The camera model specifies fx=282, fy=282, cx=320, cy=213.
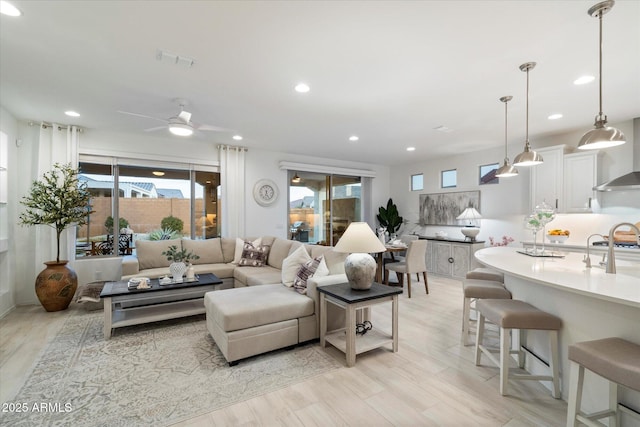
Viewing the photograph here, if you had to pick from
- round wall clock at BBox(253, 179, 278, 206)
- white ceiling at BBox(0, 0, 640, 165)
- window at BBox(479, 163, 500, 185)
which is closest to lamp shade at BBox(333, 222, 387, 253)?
white ceiling at BBox(0, 0, 640, 165)

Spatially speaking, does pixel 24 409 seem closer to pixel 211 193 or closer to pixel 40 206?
pixel 40 206

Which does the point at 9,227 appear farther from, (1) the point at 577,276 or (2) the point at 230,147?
(1) the point at 577,276

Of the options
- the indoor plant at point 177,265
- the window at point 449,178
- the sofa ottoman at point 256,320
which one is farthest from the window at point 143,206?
the window at point 449,178

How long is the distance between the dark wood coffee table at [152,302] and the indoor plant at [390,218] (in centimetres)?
481

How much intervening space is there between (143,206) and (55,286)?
170cm

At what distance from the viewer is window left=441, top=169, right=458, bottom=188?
6520 millimetres

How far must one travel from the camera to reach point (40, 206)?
12.6 ft

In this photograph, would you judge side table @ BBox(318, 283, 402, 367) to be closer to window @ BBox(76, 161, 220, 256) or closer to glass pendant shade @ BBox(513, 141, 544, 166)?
glass pendant shade @ BBox(513, 141, 544, 166)

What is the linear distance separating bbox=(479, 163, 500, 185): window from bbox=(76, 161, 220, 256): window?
5.48 meters

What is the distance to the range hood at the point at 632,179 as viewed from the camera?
378 centimetres

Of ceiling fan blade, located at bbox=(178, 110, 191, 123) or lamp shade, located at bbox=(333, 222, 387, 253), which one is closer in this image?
lamp shade, located at bbox=(333, 222, 387, 253)

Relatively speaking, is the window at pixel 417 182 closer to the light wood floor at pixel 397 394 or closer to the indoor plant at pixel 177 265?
the light wood floor at pixel 397 394

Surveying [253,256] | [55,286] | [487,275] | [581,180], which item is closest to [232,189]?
[253,256]

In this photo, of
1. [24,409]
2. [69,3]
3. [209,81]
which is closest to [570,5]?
[209,81]
